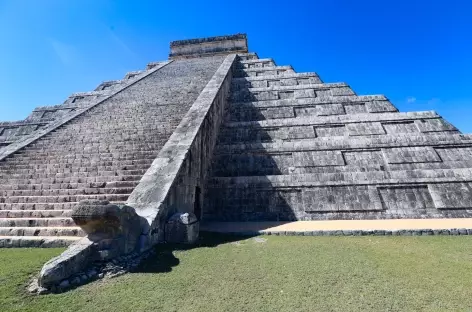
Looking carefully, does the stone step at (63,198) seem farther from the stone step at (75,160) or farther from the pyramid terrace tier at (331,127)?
the pyramid terrace tier at (331,127)

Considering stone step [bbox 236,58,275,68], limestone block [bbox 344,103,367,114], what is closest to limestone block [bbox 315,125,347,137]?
limestone block [bbox 344,103,367,114]

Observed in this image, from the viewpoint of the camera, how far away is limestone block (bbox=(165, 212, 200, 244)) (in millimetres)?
5504

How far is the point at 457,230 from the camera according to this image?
19.9 feet

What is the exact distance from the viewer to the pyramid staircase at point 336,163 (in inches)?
314

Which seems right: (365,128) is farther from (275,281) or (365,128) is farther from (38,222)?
(38,222)

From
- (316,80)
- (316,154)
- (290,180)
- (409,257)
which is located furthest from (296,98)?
(409,257)

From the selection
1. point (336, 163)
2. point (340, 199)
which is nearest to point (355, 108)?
point (336, 163)

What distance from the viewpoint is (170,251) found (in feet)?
16.4

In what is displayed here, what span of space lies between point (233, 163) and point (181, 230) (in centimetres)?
456

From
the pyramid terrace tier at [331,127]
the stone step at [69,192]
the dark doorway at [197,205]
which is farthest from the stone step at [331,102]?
the stone step at [69,192]

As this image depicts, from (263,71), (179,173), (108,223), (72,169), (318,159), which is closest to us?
(108,223)

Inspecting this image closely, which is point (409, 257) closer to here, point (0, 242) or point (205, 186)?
point (205, 186)

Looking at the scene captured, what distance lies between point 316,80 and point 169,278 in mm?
14885

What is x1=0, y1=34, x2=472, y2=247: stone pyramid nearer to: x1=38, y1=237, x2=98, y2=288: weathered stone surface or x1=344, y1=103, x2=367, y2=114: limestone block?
x1=344, y1=103, x2=367, y2=114: limestone block
